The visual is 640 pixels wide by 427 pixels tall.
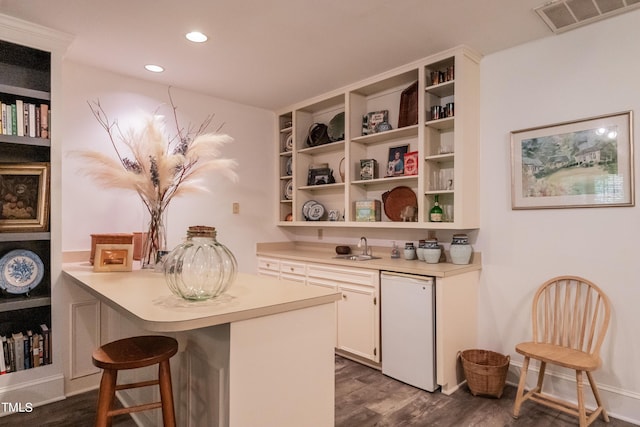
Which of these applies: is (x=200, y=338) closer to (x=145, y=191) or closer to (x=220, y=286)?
(x=220, y=286)

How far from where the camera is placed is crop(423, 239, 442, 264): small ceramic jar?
2953 millimetres

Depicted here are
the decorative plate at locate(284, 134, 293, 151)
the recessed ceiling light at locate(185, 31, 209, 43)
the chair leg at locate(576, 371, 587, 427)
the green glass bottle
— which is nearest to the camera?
the chair leg at locate(576, 371, 587, 427)

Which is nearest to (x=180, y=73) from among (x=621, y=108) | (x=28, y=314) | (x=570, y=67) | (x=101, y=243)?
(x=101, y=243)

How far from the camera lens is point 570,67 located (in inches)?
98.3

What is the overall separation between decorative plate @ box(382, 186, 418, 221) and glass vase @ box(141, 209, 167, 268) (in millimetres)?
1914

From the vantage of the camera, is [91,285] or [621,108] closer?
[91,285]

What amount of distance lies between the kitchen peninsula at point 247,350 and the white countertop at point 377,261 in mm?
1137

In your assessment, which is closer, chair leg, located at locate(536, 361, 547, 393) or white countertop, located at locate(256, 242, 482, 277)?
chair leg, located at locate(536, 361, 547, 393)

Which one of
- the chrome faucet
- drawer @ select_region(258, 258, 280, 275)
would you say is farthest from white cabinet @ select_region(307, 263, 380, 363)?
drawer @ select_region(258, 258, 280, 275)

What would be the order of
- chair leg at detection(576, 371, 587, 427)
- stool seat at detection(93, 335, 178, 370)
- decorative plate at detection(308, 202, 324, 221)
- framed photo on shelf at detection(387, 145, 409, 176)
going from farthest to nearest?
decorative plate at detection(308, 202, 324, 221), framed photo on shelf at detection(387, 145, 409, 176), chair leg at detection(576, 371, 587, 427), stool seat at detection(93, 335, 178, 370)

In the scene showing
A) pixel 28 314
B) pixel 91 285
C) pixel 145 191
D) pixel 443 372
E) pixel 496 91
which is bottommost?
pixel 443 372

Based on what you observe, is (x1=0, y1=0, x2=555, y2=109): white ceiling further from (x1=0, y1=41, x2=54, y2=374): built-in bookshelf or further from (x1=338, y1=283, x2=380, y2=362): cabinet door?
(x1=338, y1=283, x2=380, y2=362): cabinet door

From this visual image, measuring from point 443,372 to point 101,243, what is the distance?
2.52m

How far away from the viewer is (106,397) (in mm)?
1551
